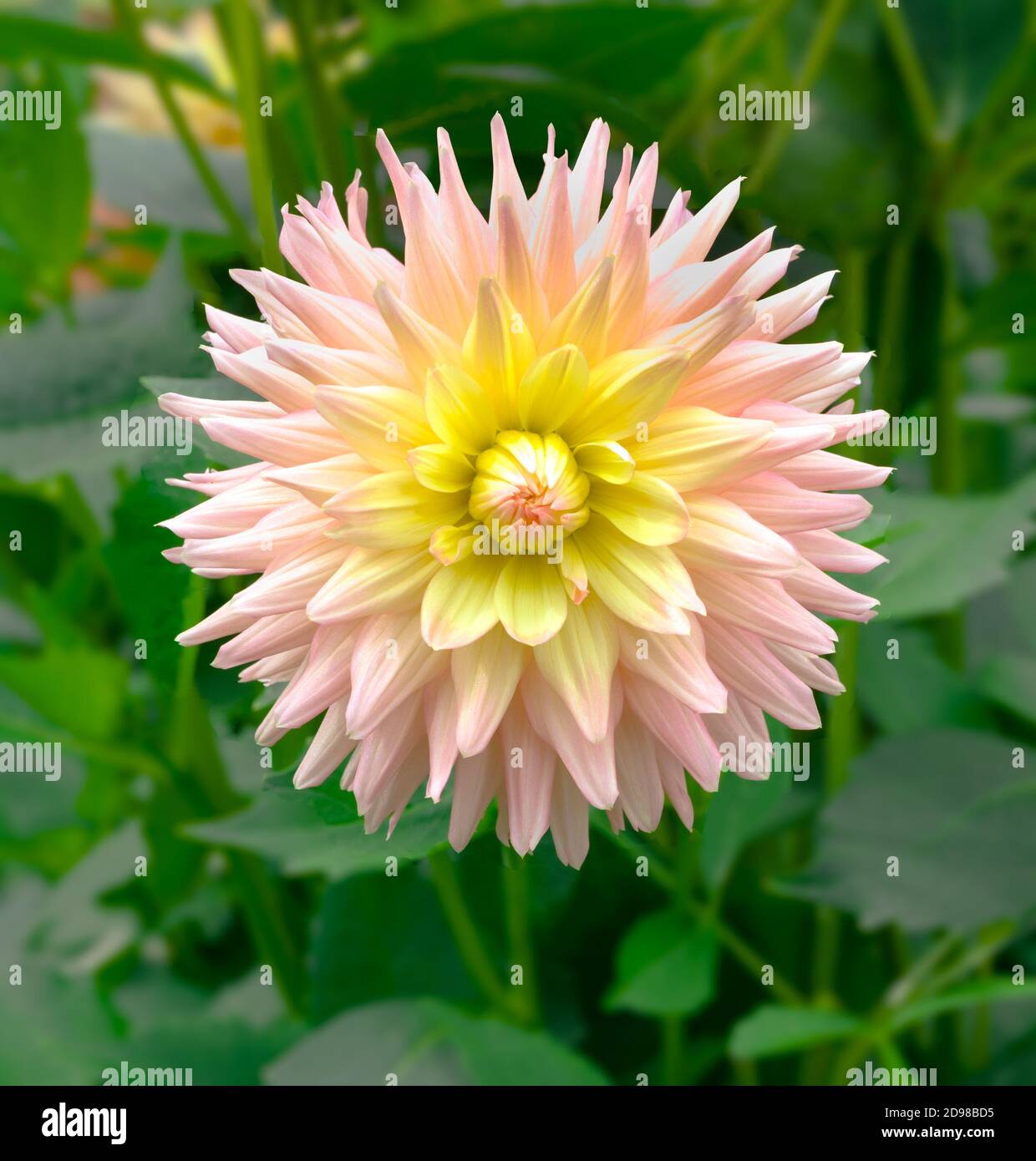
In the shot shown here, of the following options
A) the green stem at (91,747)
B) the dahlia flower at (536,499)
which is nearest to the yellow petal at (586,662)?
the dahlia flower at (536,499)

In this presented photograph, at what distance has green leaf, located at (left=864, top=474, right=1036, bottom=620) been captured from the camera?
0.43 m

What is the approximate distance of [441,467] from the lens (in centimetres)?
22

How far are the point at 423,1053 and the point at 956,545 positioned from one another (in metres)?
0.30

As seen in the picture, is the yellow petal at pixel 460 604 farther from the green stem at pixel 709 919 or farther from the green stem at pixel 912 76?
the green stem at pixel 912 76

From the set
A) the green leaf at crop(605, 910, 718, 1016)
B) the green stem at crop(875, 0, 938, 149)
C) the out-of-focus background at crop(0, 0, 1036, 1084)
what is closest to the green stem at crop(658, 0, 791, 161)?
the out-of-focus background at crop(0, 0, 1036, 1084)

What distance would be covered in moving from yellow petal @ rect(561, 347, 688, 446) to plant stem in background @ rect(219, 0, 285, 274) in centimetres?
13

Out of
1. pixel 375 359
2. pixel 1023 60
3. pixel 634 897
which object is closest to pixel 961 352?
pixel 1023 60

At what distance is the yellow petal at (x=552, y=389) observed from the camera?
216mm

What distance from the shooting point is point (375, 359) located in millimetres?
216

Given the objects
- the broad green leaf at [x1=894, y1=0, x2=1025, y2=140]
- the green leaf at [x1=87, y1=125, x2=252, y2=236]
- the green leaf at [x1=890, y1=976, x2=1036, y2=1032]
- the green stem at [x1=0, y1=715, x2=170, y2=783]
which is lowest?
the green leaf at [x1=890, y1=976, x2=1036, y2=1032]

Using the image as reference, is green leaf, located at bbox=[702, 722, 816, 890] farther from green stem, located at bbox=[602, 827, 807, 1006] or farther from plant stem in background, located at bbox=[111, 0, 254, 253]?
plant stem in background, located at bbox=[111, 0, 254, 253]
